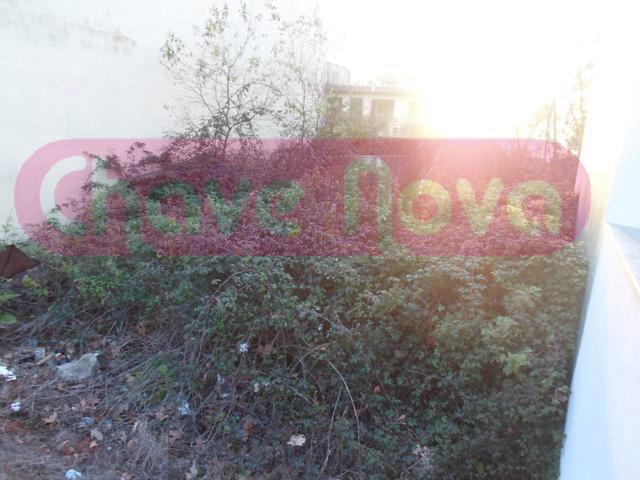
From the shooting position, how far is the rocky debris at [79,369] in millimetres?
3457

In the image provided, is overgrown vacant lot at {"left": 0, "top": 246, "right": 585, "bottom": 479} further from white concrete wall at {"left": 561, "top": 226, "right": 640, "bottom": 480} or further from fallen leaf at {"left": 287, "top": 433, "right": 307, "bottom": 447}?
white concrete wall at {"left": 561, "top": 226, "right": 640, "bottom": 480}

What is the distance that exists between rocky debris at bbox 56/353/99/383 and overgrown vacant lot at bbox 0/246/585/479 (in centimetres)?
6

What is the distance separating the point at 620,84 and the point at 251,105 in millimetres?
6827

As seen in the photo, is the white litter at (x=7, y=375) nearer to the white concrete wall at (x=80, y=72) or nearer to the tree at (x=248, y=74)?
the white concrete wall at (x=80, y=72)

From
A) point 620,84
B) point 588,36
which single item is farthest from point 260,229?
point 588,36

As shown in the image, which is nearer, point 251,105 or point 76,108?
point 76,108

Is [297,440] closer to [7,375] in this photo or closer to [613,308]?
[613,308]

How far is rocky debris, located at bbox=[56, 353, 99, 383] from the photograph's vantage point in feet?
11.3

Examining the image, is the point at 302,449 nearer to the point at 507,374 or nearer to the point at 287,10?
the point at 507,374

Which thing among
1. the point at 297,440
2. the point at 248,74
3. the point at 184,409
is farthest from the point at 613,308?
the point at 248,74

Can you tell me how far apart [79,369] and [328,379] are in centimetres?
220

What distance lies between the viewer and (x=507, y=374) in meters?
2.58

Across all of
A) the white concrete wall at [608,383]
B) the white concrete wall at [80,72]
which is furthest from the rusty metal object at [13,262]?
the white concrete wall at [608,383]

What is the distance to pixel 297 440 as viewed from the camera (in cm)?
278
